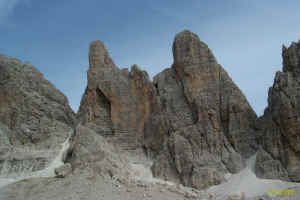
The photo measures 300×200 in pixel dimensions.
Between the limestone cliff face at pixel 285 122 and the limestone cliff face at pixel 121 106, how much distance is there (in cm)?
556

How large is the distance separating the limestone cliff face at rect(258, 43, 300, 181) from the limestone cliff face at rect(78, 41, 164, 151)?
18.2 ft

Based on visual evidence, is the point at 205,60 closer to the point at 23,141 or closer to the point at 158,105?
the point at 158,105

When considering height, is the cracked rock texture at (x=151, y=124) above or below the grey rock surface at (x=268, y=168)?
above

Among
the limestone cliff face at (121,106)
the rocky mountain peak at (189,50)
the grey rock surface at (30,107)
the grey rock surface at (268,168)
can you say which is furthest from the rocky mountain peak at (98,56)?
the grey rock surface at (268,168)

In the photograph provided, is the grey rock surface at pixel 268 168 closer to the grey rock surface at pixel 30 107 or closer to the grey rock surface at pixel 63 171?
the grey rock surface at pixel 63 171

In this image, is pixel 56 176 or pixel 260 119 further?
pixel 260 119

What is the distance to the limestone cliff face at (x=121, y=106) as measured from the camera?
1709 centimetres

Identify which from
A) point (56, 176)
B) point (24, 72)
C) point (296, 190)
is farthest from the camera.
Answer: point (24, 72)

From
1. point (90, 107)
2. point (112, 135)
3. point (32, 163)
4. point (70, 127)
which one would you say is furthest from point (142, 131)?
point (32, 163)

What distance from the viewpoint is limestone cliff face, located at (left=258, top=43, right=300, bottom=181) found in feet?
42.0

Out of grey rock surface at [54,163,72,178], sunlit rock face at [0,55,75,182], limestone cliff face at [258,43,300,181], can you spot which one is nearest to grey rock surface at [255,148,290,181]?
limestone cliff face at [258,43,300,181]

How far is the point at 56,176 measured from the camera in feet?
44.9

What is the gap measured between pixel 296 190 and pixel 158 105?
7892 millimetres

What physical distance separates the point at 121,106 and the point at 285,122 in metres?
8.58
